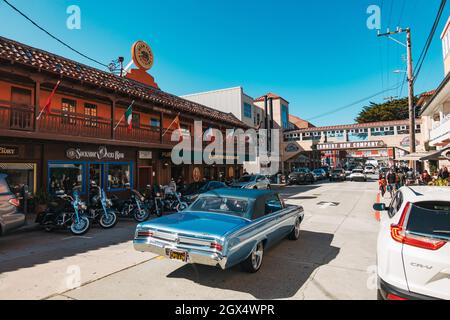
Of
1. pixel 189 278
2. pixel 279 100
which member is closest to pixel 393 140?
pixel 279 100

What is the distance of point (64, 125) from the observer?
→ 1247 centimetres

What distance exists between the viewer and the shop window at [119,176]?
15.2 meters

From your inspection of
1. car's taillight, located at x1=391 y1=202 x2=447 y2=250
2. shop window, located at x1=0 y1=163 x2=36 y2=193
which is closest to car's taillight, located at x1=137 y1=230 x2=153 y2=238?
car's taillight, located at x1=391 y1=202 x2=447 y2=250

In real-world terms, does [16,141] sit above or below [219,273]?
above

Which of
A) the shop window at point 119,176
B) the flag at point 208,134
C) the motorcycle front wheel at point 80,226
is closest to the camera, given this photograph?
the motorcycle front wheel at point 80,226

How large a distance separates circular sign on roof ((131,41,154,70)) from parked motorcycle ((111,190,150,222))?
1340 cm

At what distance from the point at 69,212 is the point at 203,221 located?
18.8ft

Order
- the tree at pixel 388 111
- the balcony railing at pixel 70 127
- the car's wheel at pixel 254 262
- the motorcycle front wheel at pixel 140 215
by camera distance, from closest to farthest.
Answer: the car's wheel at pixel 254 262, the motorcycle front wheel at pixel 140 215, the balcony railing at pixel 70 127, the tree at pixel 388 111

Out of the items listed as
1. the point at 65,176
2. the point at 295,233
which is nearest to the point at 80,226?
the point at 295,233

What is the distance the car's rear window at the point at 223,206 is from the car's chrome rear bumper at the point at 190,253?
1251mm

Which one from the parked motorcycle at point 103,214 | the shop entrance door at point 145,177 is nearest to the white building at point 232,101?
the shop entrance door at point 145,177

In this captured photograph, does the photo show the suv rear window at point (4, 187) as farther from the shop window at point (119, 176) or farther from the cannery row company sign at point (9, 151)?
the shop window at point (119, 176)
